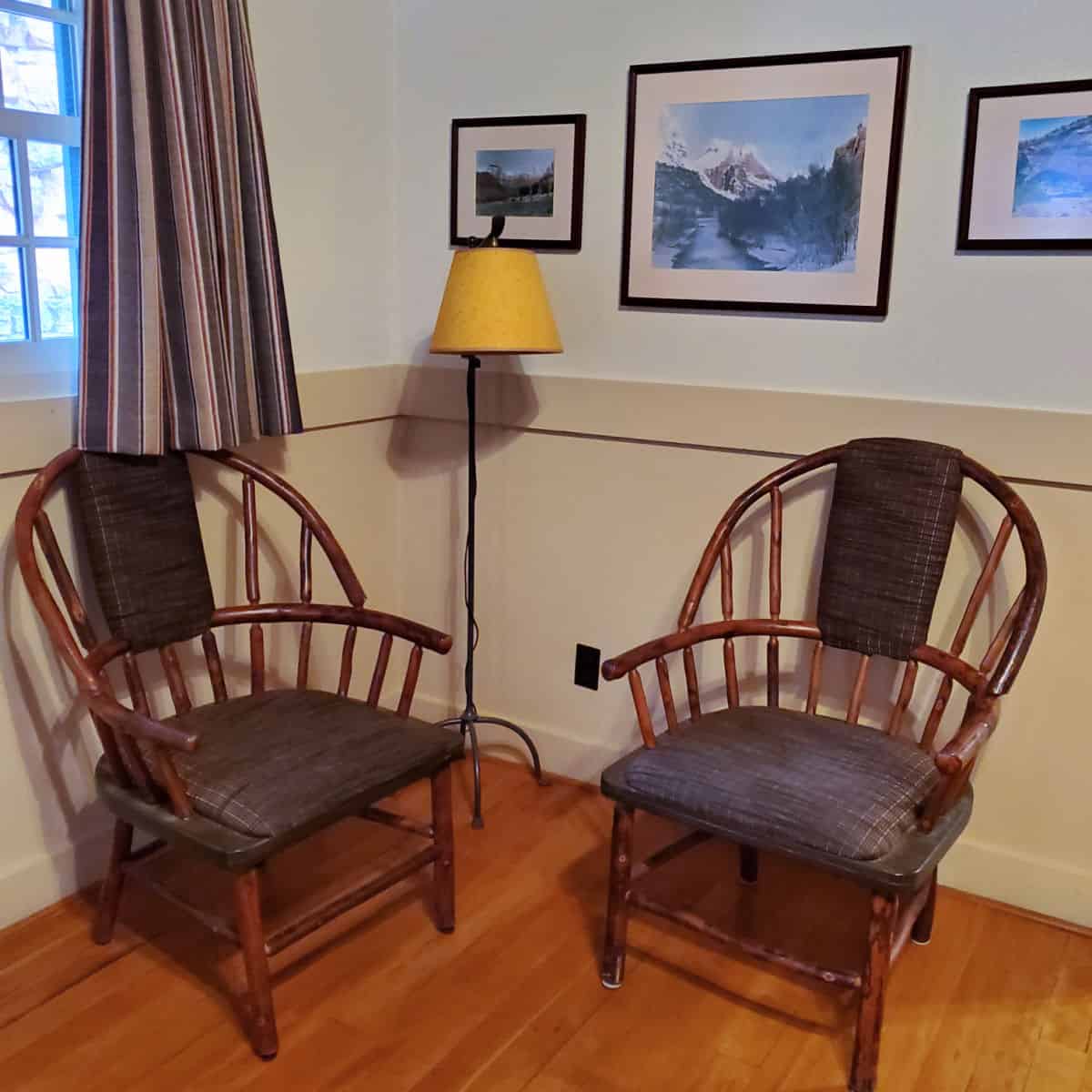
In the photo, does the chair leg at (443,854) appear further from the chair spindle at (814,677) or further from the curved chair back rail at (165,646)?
the chair spindle at (814,677)

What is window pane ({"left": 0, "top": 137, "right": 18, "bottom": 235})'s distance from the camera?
6.39 feet

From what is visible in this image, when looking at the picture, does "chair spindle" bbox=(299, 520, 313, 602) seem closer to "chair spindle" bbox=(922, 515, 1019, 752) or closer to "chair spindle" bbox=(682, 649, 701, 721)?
"chair spindle" bbox=(682, 649, 701, 721)

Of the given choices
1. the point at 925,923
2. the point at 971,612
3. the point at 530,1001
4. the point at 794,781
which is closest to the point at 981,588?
the point at 971,612

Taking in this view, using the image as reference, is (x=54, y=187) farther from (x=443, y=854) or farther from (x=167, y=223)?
(x=443, y=854)

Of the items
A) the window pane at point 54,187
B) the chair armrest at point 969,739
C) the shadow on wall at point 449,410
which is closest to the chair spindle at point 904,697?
the chair armrest at point 969,739

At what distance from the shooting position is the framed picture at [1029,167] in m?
1.92

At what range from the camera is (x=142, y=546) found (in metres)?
1.96

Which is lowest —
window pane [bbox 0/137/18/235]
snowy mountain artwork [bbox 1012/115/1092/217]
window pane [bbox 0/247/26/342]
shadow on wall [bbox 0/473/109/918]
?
shadow on wall [bbox 0/473/109/918]

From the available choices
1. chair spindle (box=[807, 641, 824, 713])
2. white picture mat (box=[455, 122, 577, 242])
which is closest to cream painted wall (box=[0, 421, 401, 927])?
white picture mat (box=[455, 122, 577, 242])

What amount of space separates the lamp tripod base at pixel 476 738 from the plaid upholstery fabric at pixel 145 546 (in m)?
0.73

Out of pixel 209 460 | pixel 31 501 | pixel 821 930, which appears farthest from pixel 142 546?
pixel 821 930

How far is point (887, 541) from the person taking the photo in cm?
203

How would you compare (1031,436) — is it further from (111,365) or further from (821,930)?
(111,365)

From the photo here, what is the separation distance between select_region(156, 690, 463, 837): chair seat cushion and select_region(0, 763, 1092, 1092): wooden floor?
0.38 m
